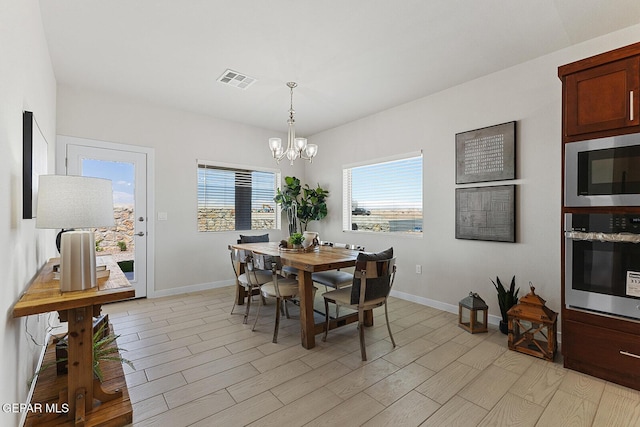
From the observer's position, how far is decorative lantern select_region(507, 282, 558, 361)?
243 centimetres

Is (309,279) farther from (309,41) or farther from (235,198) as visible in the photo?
(235,198)

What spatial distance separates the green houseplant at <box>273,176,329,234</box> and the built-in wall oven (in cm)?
355

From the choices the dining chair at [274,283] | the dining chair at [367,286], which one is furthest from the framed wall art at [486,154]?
the dining chair at [274,283]

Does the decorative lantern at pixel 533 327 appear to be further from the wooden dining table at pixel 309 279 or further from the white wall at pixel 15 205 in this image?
the white wall at pixel 15 205

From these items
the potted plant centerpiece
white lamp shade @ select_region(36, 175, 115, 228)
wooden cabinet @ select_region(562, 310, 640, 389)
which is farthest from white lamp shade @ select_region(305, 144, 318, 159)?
wooden cabinet @ select_region(562, 310, 640, 389)

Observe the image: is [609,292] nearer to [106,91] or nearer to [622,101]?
[622,101]

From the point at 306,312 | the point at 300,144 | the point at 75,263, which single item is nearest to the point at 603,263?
the point at 306,312

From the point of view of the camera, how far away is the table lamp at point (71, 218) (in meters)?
1.54

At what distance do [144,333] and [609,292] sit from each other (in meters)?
3.97

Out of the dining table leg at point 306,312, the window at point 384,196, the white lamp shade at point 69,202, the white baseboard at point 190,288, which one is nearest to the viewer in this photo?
the white lamp shade at point 69,202

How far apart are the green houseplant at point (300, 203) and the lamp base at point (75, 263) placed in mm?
3779

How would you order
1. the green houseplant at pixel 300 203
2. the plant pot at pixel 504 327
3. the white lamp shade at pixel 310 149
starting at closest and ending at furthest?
the plant pot at pixel 504 327
the white lamp shade at pixel 310 149
the green houseplant at pixel 300 203

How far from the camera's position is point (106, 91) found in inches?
149

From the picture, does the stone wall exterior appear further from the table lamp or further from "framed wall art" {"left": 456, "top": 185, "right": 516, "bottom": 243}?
"framed wall art" {"left": 456, "top": 185, "right": 516, "bottom": 243}
